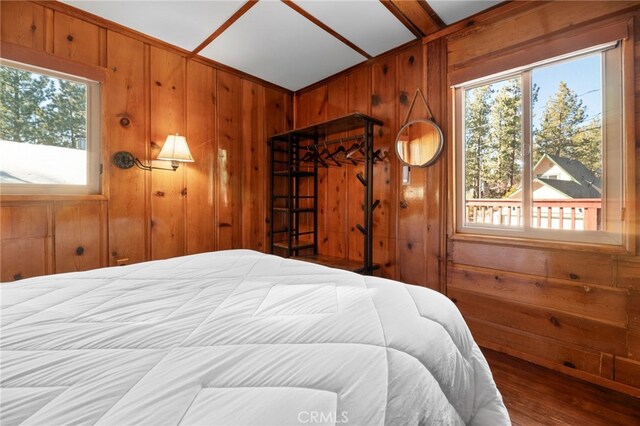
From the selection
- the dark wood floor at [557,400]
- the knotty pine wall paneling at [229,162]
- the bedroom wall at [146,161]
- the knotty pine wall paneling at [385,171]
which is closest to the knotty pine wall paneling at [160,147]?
the bedroom wall at [146,161]

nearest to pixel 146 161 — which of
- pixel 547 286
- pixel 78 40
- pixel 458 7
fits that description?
pixel 78 40

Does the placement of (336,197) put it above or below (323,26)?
below

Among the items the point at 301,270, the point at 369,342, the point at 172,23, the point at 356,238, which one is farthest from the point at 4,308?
the point at 356,238

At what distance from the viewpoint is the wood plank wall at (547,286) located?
1538 millimetres

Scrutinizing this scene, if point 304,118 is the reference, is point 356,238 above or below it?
below

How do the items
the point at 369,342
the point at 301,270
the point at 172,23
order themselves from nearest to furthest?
the point at 369,342, the point at 301,270, the point at 172,23

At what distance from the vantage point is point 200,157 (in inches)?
101

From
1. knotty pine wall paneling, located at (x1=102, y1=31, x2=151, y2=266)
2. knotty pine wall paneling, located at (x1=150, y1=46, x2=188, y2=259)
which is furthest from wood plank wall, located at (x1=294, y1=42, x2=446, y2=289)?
knotty pine wall paneling, located at (x1=102, y1=31, x2=151, y2=266)

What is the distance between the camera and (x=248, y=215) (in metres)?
2.95

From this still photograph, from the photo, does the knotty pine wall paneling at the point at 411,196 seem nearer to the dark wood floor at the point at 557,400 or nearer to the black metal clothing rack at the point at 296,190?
the black metal clothing rack at the point at 296,190

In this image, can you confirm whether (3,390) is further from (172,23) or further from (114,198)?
(172,23)

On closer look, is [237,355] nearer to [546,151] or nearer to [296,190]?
[546,151]

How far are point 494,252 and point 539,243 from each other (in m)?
0.27

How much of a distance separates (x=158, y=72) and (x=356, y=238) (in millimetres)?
2316
